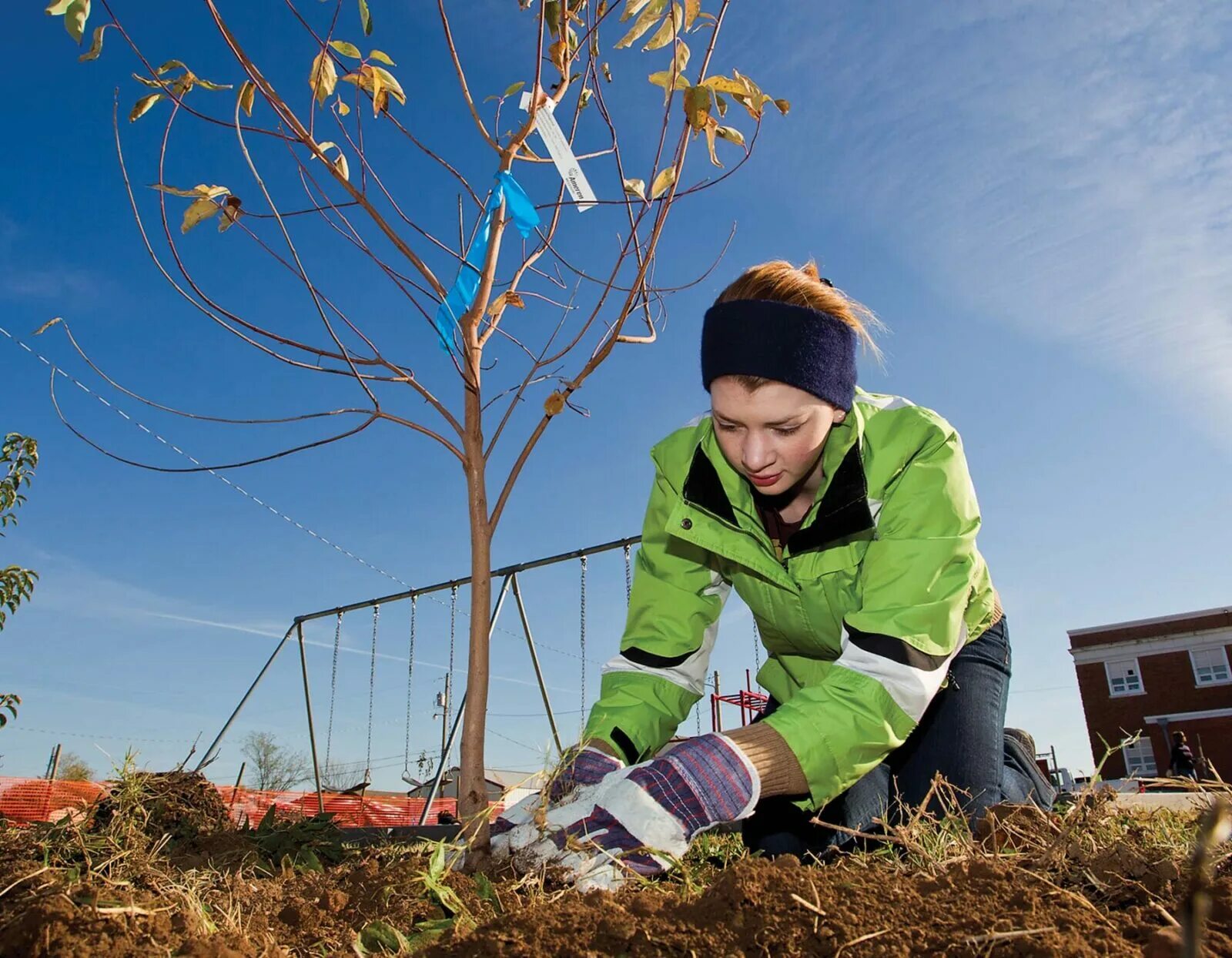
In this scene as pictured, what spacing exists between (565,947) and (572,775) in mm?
975

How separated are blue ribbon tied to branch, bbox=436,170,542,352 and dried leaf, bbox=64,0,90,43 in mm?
997

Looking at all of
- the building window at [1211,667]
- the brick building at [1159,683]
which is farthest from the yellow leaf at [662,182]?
the building window at [1211,667]

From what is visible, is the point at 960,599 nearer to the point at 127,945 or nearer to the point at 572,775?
the point at 572,775

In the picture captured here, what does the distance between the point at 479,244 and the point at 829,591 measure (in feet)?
4.57

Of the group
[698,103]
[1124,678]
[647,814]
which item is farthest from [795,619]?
[1124,678]

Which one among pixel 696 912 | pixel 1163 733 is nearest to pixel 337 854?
pixel 696 912

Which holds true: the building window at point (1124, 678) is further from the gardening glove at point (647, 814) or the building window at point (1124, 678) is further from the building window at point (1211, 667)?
the gardening glove at point (647, 814)

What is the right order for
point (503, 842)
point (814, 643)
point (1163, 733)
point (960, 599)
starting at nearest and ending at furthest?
point (503, 842) < point (960, 599) < point (814, 643) < point (1163, 733)

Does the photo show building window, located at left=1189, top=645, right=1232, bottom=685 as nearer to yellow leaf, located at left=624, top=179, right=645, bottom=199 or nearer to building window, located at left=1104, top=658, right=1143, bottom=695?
building window, located at left=1104, top=658, right=1143, bottom=695

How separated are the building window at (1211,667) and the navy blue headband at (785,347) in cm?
3187

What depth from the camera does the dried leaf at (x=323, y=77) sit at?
2.25 m

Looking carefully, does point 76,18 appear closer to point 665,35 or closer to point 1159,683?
point 665,35

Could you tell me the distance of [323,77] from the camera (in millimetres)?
2264

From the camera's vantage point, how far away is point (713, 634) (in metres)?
2.53
